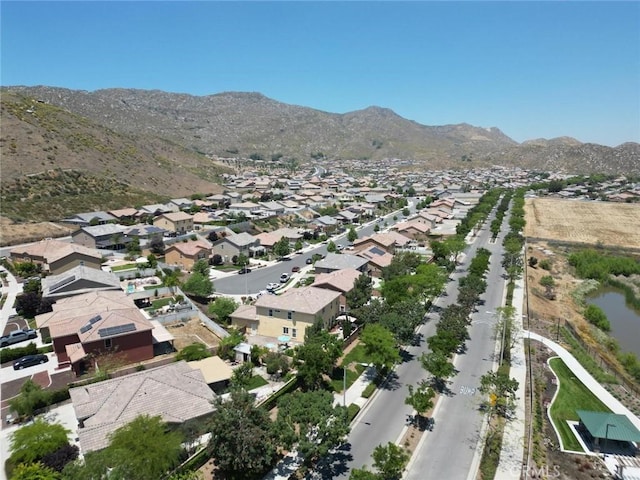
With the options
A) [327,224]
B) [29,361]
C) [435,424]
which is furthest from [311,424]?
[327,224]

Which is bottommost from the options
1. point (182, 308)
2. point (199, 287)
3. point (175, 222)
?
point (182, 308)

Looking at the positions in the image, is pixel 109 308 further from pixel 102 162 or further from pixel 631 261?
pixel 102 162

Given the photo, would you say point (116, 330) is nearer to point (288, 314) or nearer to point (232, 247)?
point (288, 314)

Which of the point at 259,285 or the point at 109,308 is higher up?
the point at 109,308

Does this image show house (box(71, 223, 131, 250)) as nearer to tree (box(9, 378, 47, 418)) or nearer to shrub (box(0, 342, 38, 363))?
shrub (box(0, 342, 38, 363))

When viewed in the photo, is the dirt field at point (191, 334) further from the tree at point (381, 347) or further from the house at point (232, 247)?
Result: the house at point (232, 247)

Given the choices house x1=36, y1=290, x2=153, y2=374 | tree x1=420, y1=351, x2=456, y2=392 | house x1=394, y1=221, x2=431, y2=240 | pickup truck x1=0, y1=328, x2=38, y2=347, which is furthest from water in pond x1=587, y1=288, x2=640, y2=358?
pickup truck x1=0, y1=328, x2=38, y2=347

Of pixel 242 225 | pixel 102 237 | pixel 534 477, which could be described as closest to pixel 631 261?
pixel 534 477
